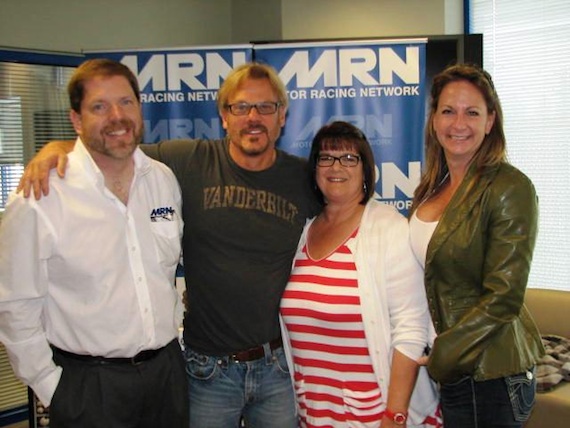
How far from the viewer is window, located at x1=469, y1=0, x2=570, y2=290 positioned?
446cm

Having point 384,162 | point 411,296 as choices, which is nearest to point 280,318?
point 411,296

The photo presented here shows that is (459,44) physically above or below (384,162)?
above

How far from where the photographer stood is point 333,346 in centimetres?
198

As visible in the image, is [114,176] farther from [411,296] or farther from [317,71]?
[317,71]

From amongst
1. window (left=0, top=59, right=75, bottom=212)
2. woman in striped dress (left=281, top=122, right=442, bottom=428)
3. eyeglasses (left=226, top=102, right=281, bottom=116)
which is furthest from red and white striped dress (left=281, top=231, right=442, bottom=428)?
window (left=0, top=59, right=75, bottom=212)

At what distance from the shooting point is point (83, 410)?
1.74 metres

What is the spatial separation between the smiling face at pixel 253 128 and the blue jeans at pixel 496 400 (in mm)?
992

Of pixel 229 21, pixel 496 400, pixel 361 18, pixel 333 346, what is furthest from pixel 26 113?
pixel 496 400

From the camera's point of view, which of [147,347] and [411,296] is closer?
[147,347]

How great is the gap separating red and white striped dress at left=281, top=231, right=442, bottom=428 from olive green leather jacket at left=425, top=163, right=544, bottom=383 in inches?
10.3

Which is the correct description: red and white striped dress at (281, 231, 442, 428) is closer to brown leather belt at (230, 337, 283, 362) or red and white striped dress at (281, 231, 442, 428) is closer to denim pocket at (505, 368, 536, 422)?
brown leather belt at (230, 337, 283, 362)

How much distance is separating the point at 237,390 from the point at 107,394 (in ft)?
1.55

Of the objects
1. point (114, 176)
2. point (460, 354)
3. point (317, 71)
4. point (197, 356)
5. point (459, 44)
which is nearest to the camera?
point (460, 354)

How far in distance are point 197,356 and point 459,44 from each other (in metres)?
3.36
